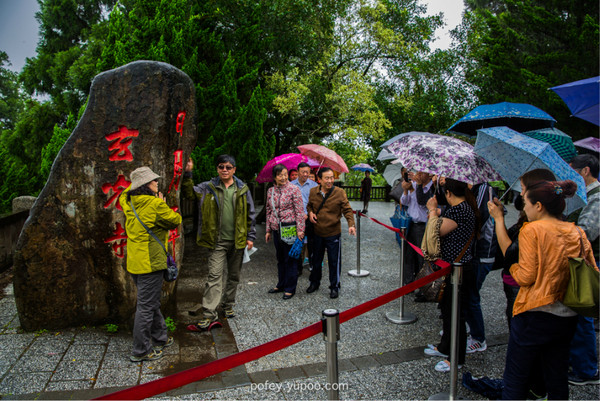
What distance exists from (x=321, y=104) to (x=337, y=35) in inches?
87.7

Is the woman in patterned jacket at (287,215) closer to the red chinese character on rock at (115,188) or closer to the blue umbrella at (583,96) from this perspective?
the red chinese character on rock at (115,188)

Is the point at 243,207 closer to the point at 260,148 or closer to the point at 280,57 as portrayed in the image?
the point at 260,148

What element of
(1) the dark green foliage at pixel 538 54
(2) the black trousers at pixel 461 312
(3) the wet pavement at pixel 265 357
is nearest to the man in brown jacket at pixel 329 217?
(3) the wet pavement at pixel 265 357

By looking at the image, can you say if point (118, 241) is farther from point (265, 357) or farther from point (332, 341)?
point (332, 341)

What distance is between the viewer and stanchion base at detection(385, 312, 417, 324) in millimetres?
4537

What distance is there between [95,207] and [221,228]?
129 centimetres

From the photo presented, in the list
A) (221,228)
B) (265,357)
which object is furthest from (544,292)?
(221,228)

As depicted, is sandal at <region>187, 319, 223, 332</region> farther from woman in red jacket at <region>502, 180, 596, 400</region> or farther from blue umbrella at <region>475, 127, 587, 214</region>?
blue umbrella at <region>475, 127, 587, 214</region>

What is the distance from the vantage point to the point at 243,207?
4.57 m

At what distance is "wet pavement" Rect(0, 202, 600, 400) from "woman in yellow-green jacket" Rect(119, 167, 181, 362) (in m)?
0.24

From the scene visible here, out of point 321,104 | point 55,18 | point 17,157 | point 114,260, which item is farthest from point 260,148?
point 55,18

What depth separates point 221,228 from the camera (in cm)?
448

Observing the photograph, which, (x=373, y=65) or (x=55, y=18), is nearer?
(x=373, y=65)

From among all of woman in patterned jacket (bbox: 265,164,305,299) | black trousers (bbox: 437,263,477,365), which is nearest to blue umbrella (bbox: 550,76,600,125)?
black trousers (bbox: 437,263,477,365)
